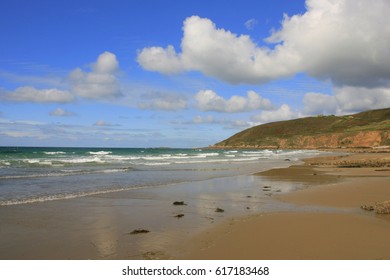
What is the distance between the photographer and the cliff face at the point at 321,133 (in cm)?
11831

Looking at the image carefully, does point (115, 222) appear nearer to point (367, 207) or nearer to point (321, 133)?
point (367, 207)

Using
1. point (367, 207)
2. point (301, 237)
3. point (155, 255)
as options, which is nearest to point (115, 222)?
point (155, 255)

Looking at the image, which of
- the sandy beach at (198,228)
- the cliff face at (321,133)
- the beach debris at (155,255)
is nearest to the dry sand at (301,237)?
the sandy beach at (198,228)

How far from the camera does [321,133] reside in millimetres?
142750

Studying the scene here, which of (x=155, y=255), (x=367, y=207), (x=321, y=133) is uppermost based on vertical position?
(x=321, y=133)

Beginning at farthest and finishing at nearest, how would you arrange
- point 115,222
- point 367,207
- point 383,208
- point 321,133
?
1. point 321,133
2. point 367,207
3. point 383,208
4. point 115,222

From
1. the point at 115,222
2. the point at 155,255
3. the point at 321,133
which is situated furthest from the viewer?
the point at 321,133

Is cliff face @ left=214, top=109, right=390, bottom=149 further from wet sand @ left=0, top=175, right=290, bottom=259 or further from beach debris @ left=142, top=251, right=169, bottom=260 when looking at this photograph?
beach debris @ left=142, top=251, right=169, bottom=260

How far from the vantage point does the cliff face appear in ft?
388

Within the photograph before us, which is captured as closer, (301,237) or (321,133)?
(301,237)

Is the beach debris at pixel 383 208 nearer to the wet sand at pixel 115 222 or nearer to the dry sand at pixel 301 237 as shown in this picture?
the dry sand at pixel 301 237
